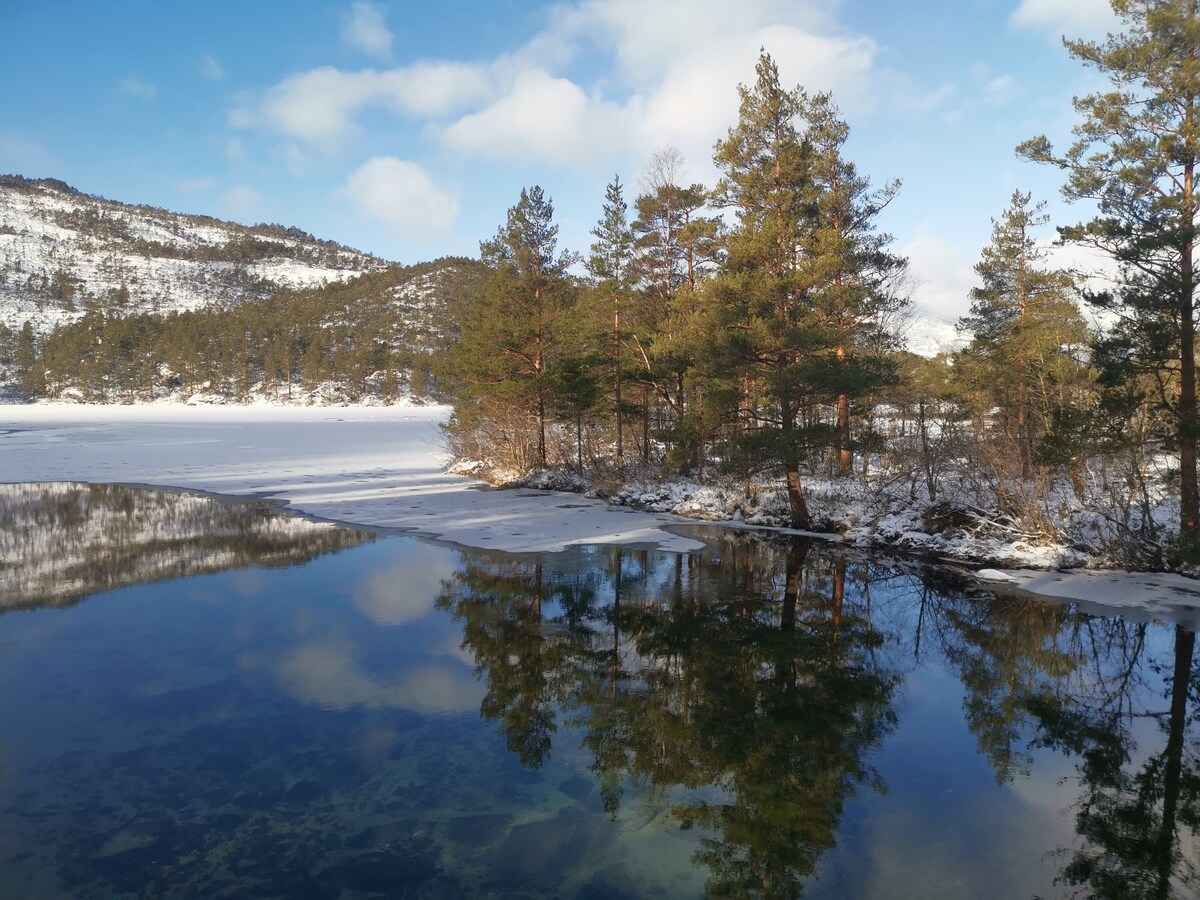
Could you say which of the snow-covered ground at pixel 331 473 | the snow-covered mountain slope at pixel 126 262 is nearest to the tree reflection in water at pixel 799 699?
the snow-covered ground at pixel 331 473

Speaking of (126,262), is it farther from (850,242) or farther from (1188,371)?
(1188,371)

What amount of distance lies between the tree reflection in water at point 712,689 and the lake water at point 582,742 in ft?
0.12

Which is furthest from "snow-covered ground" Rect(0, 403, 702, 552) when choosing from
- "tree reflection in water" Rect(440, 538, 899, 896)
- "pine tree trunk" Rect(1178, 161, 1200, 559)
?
"pine tree trunk" Rect(1178, 161, 1200, 559)

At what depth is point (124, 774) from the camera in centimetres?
552

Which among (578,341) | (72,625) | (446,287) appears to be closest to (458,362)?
(578,341)

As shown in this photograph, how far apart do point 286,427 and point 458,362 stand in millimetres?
33720

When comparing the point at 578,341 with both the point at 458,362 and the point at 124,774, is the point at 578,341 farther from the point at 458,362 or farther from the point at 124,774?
the point at 124,774

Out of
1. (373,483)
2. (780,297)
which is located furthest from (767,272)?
(373,483)

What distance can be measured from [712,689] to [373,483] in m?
19.7

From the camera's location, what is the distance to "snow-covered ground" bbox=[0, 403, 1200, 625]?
11.2 m

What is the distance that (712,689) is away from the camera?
730 cm

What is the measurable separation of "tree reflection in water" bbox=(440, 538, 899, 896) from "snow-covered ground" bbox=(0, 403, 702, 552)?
A: 3385 mm

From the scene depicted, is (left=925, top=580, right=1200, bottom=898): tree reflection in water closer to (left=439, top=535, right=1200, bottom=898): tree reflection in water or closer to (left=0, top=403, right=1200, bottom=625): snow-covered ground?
(left=439, top=535, right=1200, bottom=898): tree reflection in water

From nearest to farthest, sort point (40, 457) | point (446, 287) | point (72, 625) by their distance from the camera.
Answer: point (72, 625) < point (40, 457) < point (446, 287)
